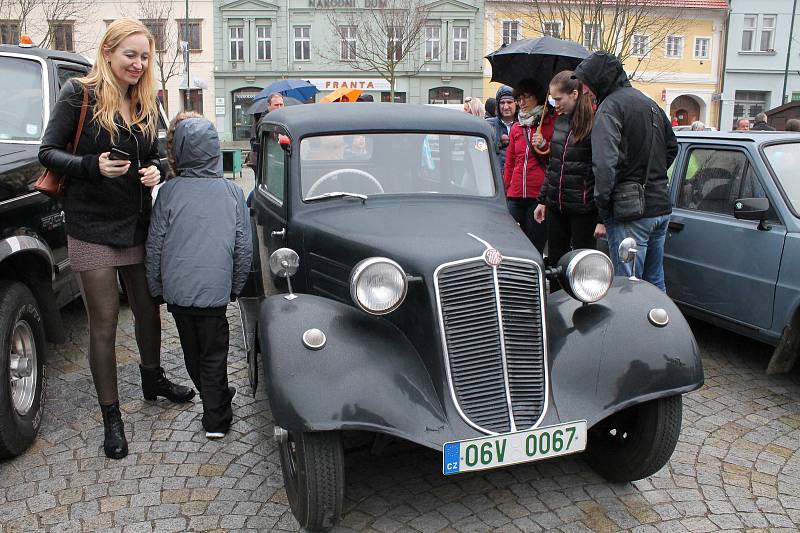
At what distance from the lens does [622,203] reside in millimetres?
4820

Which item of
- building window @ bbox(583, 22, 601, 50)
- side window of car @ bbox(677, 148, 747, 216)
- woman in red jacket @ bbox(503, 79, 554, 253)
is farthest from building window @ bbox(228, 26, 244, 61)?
side window of car @ bbox(677, 148, 747, 216)

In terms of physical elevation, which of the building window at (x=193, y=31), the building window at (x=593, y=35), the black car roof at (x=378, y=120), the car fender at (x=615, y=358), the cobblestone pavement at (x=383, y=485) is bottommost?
the cobblestone pavement at (x=383, y=485)

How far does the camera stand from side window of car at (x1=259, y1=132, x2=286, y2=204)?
14.6 ft

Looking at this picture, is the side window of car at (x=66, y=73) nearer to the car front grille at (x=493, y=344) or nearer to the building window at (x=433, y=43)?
the car front grille at (x=493, y=344)

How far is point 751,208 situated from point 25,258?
4.60 metres

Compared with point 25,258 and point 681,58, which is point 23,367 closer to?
point 25,258

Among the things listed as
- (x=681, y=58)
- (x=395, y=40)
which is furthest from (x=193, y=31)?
(x=681, y=58)

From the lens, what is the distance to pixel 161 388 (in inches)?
180

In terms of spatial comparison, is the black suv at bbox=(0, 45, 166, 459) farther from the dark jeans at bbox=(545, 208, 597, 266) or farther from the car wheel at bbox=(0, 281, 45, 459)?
the dark jeans at bbox=(545, 208, 597, 266)

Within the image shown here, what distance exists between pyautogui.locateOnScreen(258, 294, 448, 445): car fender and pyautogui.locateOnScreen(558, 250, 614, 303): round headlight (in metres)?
0.88

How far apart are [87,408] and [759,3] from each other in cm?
4062

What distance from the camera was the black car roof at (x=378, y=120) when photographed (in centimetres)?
431

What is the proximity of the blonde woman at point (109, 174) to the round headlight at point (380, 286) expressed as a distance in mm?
1390

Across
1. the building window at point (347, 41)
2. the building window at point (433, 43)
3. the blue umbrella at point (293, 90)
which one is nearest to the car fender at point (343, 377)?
the blue umbrella at point (293, 90)
